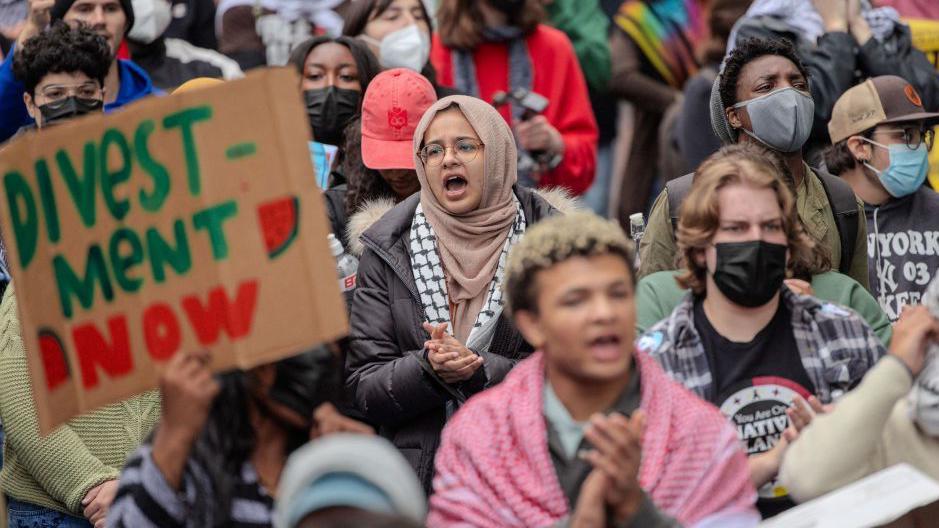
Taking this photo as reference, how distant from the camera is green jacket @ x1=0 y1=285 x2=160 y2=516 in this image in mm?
6133

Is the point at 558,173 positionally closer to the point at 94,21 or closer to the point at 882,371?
the point at 94,21

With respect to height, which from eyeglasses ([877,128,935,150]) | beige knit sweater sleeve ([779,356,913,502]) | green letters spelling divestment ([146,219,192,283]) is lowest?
beige knit sweater sleeve ([779,356,913,502])

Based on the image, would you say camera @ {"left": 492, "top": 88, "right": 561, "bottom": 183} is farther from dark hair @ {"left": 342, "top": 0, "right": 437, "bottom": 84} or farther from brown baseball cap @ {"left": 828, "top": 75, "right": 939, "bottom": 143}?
brown baseball cap @ {"left": 828, "top": 75, "right": 939, "bottom": 143}

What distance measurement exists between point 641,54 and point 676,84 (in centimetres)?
28

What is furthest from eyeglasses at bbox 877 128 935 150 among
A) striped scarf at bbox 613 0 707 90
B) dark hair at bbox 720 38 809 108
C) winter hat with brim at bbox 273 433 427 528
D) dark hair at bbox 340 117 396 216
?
winter hat with brim at bbox 273 433 427 528

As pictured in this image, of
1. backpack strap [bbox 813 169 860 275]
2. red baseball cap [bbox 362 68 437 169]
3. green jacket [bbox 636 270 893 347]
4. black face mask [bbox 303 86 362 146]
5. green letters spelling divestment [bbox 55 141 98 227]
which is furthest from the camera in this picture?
black face mask [bbox 303 86 362 146]

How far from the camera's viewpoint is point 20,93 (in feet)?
26.6

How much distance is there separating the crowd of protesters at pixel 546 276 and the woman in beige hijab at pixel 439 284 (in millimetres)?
11

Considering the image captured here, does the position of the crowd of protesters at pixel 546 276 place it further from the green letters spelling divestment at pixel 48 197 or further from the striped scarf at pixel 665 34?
the green letters spelling divestment at pixel 48 197

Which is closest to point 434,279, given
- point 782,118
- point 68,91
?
point 782,118

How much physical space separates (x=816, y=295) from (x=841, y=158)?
199 cm

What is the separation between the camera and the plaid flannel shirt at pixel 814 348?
5035 mm

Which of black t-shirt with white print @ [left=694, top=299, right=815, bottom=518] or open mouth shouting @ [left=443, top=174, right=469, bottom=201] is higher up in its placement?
open mouth shouting @ [left=443, top=174, right=469, bottom=201]

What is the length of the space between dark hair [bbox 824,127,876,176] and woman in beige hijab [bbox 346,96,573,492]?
58.7 inches
